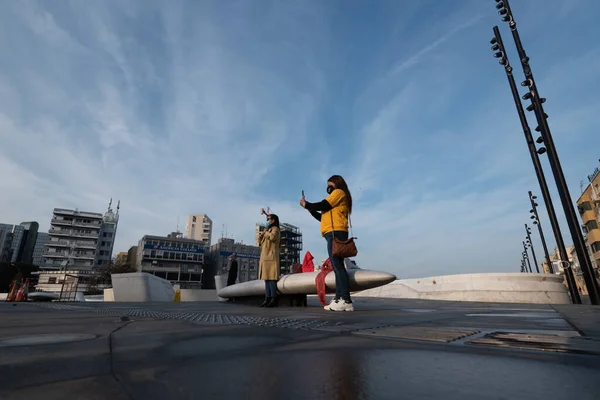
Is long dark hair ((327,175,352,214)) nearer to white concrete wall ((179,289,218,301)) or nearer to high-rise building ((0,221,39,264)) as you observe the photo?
white concrete wall ((179,289,218,301))

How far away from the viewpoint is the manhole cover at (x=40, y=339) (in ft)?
5.35

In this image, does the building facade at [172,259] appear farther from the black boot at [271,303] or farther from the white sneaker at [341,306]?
the white sneaker at [341,306]

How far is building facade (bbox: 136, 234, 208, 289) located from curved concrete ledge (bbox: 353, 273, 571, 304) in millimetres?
79323

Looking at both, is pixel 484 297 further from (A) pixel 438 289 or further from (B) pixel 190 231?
(B) pixel 190 231

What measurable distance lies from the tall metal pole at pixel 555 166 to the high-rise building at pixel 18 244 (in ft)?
488

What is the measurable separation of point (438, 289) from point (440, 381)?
14.3 m

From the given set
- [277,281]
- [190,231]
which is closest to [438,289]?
[277,281]

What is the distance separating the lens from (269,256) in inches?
262

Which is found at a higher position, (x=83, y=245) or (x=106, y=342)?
(x=83, y=245)

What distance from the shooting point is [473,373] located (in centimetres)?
103

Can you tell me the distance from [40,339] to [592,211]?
56267 millimetres

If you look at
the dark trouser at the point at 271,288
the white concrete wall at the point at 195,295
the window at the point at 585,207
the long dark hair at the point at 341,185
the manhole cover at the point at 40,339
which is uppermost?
the window at the point at 585,207

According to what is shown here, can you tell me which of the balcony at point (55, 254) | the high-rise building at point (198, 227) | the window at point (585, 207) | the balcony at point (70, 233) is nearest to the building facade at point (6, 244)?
the balcony at point (55, 254)

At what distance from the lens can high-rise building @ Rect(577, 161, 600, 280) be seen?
39.0 metres
